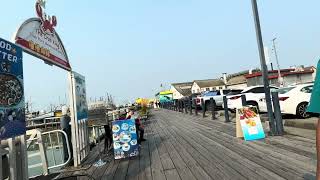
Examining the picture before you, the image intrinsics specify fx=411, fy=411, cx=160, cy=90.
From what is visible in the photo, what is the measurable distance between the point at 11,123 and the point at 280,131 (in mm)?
8243

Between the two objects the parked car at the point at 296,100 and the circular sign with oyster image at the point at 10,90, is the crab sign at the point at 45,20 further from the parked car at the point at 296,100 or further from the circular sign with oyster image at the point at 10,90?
the parked car at the point at 296,100

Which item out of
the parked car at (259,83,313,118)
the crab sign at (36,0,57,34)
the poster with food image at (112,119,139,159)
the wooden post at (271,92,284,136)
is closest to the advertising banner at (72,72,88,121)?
the poster with food image at (112,119,139,159)

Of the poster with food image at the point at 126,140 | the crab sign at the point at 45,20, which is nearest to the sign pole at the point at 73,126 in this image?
the poster with food image at the point at 126,140

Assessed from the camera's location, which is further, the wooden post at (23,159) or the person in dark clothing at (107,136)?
the person in dark clothing at (107,136)

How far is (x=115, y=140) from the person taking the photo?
1060 centimetres

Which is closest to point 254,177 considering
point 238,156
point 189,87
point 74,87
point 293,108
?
point 238,156

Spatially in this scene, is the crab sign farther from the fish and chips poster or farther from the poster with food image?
the fish and chips poster

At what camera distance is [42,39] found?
8406 millimetres

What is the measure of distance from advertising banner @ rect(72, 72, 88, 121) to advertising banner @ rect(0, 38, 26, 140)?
4751mm

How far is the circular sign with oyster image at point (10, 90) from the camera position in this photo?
5302 mm

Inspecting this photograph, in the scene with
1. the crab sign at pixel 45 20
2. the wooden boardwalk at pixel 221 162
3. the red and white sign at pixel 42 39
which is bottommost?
the wooden boardwalk at pixel 221 162

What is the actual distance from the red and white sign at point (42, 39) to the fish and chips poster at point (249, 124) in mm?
5013

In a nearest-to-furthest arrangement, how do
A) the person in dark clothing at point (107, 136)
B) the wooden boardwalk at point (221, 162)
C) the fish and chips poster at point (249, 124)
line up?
the wooden boardwalk at point (221, 162) → the fish and chips poster at point (249, 124) → the person in dark clothing at point (107, 136)

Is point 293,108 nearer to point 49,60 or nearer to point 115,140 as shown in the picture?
point 115,140
